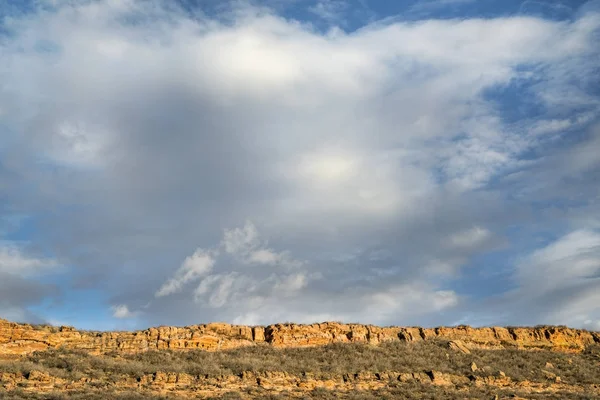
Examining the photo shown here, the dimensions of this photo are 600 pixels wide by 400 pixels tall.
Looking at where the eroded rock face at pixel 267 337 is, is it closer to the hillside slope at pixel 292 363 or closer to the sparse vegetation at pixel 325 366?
the hillside slope at pixel 292 363

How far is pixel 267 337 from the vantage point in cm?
4262

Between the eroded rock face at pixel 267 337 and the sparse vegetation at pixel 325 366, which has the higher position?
the eroded rock face at pixel 267 337

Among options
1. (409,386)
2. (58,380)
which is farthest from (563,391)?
(58,380)

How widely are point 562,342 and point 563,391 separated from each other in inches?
493

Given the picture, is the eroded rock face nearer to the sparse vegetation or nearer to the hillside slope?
the hillside slope

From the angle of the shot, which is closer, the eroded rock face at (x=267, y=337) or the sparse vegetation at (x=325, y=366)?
the sparse vegetation at (x=325, y=366)

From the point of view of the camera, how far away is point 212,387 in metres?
32.2

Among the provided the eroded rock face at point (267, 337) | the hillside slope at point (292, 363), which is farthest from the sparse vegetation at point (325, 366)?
the eroded rock face at point (267, 337)

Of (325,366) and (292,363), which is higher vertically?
(292,363)

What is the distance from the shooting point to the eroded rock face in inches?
1467

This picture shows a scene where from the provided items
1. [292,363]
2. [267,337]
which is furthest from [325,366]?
[267,337]

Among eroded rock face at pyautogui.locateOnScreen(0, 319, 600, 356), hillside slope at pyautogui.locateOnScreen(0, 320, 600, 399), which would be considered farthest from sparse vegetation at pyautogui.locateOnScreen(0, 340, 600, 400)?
eroded rock face at pyautogui.locateOnScreen(0, 319, 600, 356)

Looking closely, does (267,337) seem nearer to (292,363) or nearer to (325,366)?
(292,363)

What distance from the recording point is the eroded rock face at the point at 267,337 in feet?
122
